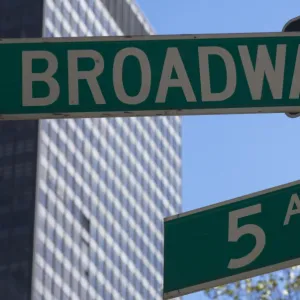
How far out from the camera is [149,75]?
547cm

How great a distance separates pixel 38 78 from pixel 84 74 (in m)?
0.23

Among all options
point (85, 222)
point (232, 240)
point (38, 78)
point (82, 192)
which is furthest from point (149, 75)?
point (82, 192)

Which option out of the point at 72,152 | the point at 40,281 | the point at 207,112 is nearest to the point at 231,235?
Answer: the point at 207,112

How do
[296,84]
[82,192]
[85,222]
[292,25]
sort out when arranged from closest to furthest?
[296,84]
[292,25]
[85,222]
[82,192]

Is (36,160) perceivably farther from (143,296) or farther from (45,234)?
(143,296)

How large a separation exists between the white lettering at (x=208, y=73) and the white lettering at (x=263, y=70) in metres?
0.07

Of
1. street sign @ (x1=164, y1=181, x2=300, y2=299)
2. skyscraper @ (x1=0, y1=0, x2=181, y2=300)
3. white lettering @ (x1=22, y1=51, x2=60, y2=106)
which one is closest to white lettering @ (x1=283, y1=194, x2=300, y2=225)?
street sign @ (x1=164, y1=181, x2=300, y2=299)

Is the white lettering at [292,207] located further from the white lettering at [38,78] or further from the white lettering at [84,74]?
the white lettering at [38,78]

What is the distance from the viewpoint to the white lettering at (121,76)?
5418 mm

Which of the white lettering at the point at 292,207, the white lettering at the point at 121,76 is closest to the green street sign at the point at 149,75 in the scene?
the white lettering at the point at 121,76

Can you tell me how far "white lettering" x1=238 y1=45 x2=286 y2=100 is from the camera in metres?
5.44

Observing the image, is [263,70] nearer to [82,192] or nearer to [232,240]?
[232,240]

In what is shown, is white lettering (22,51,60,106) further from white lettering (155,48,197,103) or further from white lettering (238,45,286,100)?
white lettering (238,45,286,100)

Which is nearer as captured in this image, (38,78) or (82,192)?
(38,78)
